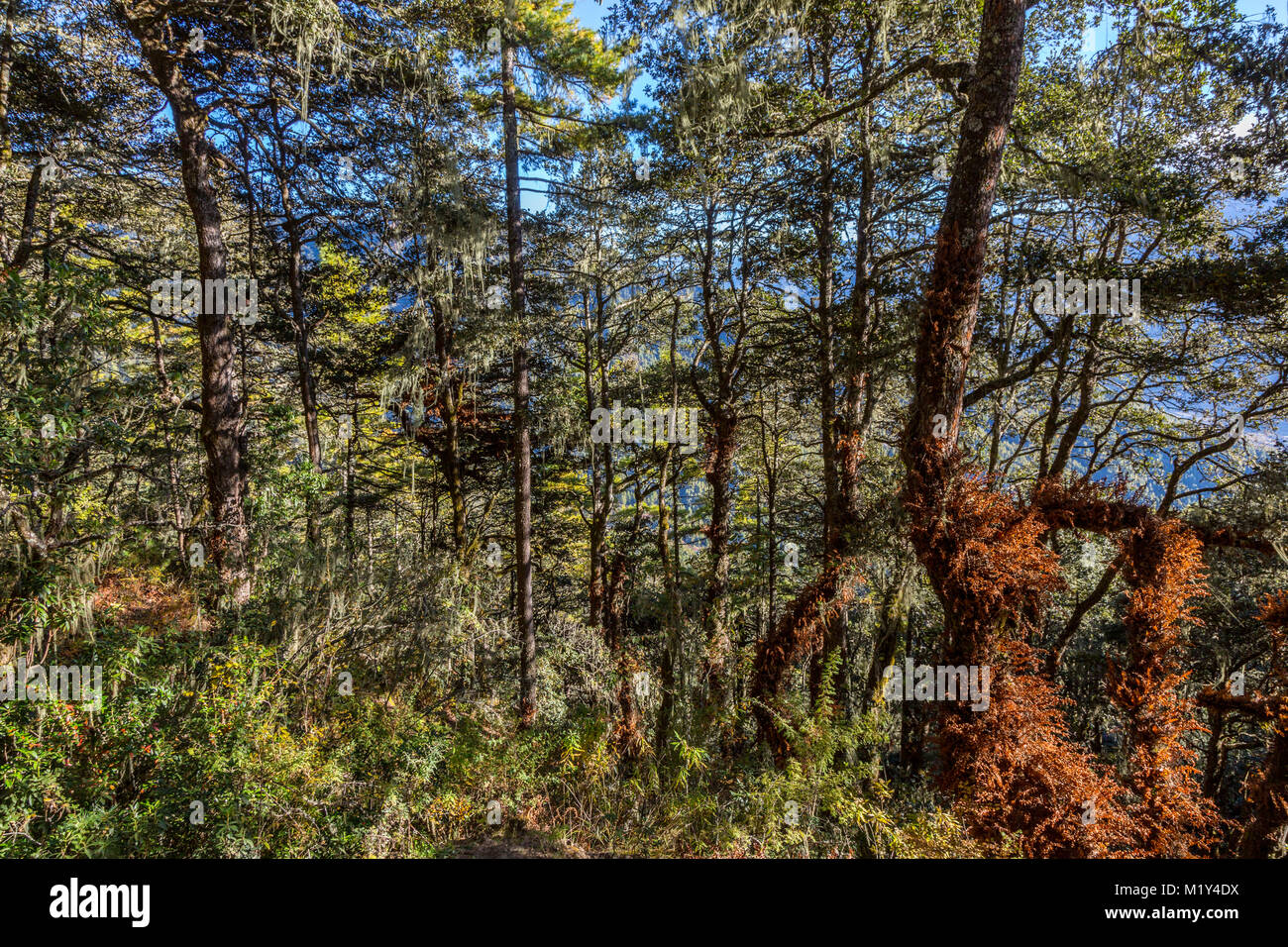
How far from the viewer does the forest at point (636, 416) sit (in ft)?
15.1

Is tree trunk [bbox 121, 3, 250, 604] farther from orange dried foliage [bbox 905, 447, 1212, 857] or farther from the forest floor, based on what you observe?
orange dried foliage [bbox 905, 447, 1212, 857]

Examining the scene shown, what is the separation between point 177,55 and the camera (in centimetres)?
619

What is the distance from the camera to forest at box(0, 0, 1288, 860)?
4605 mm

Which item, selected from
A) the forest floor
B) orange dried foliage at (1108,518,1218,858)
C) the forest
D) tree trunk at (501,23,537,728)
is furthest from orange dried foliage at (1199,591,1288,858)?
tree trunk at (501,23,537,728)

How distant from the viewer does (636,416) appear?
12406mm

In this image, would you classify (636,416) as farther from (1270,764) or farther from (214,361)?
(1270,764)

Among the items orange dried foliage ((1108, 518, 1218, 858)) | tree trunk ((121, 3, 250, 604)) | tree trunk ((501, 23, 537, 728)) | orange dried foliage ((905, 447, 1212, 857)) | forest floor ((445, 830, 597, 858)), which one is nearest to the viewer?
orange dried foliage ((905, 447, 1212, 857))

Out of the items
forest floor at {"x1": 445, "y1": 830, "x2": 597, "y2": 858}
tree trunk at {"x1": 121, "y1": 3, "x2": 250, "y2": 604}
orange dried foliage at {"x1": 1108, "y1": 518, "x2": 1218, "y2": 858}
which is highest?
tree trunk at {"x1": 121, "y1": 3, "x2": 250, "y2": 604}

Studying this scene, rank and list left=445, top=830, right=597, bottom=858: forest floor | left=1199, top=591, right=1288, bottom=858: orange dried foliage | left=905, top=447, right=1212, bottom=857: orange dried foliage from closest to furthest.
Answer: left=905, top=447, right=1212, bottom=857: orange dried foliage → left=445, top=830, right=597, bottom=858: forest floor → left=1199, top=591, right=1288, bottom=858: orange dried foliage

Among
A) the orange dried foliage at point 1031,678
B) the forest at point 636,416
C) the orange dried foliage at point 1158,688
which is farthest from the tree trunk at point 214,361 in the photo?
the orange dried foliage at point 1158,688

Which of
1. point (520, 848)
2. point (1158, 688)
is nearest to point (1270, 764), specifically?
point (1158, 688)

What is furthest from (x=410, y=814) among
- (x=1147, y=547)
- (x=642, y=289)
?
(x=642, y=289)
